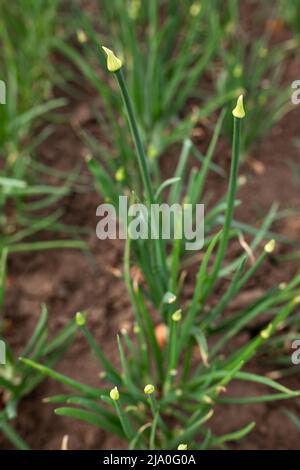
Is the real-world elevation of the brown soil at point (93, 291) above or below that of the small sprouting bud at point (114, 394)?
above

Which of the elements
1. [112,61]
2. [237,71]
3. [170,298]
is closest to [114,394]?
[170,298]

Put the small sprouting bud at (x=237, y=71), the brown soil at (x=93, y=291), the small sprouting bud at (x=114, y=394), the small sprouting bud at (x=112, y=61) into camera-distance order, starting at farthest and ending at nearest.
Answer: the small sprouting bud at (x=237, y=71), the brown soil at (x=93, y=291), the small sprouting bud at (x=114, y=394), the small sprouting bud at (x=112, y=61)

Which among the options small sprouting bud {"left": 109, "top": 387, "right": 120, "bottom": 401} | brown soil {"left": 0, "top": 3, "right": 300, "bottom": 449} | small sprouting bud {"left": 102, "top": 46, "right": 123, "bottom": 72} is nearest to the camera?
small sprouting bud {"left": 102, "top": 46, "right": 123, "bottom": 72}

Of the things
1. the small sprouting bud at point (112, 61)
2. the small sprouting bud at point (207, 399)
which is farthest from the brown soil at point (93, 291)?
the small sprouting bud at point (112, 61)

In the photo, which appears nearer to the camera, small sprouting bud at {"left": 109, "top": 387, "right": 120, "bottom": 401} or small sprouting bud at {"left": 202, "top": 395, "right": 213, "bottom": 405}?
small sprouting bud at {"left": 109, "top": 387, "right": 120, "bottom": 401}

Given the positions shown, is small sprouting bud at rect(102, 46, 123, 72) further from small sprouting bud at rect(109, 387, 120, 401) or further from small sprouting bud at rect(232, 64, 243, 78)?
small sprouting bud at rect(232, 64, 243, 78)

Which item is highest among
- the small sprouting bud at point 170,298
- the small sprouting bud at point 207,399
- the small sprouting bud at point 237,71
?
the small sprouting bud at point 237,71

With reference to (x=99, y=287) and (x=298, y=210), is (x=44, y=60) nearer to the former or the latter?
(x=99, y=287)

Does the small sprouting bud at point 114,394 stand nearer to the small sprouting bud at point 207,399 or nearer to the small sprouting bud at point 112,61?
the small sprouting bud at point 207,399

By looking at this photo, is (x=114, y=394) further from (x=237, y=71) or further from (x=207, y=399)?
(x=237, y=71)

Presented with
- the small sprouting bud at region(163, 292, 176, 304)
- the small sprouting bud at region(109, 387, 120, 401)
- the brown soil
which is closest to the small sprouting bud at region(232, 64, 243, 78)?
the brown soil
